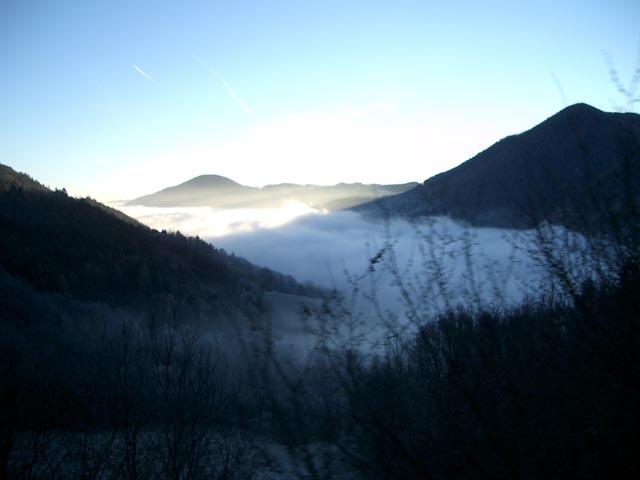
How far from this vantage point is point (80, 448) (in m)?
5.12

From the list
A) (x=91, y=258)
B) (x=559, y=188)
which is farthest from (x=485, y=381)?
(x=91, y=258)

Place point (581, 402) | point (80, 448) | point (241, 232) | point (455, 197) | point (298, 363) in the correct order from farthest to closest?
point (241, 232), point (80, 448), point (455, 197), point (298, 363), point (581, 402)

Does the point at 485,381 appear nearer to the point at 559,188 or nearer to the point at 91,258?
the point at 559,188

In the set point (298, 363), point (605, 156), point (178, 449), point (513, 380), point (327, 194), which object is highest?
point (327, 194)

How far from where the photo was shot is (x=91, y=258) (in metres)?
44.0

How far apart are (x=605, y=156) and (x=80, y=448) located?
20.7ft

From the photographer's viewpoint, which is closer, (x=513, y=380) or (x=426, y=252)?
(x=513, y=380)

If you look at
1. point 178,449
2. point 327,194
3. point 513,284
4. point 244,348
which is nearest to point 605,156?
point 513,284

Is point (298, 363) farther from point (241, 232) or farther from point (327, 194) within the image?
point (327, 194)

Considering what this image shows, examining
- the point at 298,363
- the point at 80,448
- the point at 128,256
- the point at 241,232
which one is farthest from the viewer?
the point at 241,232

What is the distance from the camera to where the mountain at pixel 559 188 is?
338cm

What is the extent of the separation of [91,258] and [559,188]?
1876 inches

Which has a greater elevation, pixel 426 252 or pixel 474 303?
pixel 426 252

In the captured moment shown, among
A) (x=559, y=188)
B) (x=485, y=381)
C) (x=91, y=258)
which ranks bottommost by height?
(x=485, y=381)
